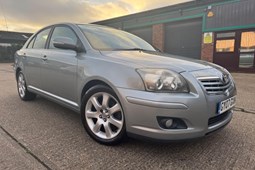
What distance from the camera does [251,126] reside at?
321 cm

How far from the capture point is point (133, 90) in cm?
220

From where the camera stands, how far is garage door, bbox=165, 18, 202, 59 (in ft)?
42.5

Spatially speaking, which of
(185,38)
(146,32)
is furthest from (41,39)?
(146,32)

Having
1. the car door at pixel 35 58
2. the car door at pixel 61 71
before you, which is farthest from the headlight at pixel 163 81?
the car door at pixel 35 58

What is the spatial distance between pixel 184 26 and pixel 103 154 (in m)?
12.5

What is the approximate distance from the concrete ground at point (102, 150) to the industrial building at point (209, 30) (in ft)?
29.8

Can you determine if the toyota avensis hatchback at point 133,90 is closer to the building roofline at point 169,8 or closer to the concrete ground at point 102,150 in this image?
the concrete ground at point 102,150

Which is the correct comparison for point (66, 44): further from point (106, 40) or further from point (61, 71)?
point (106, 40)

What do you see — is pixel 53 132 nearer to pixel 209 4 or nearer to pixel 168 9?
pixel 209 4

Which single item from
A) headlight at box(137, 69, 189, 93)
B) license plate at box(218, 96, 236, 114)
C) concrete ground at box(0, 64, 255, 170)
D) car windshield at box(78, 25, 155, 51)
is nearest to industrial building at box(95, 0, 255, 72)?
concrete ground at box(0, 64, 255, 170)

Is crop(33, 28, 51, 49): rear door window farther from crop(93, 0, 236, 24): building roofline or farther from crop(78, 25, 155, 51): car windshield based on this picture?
crop(93, 0, 236, 24): building roofline

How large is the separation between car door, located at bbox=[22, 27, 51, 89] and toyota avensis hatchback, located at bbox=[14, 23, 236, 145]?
1.97ft

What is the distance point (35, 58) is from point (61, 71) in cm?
110

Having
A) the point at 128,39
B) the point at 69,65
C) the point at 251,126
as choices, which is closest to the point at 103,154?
the point at 69,65
